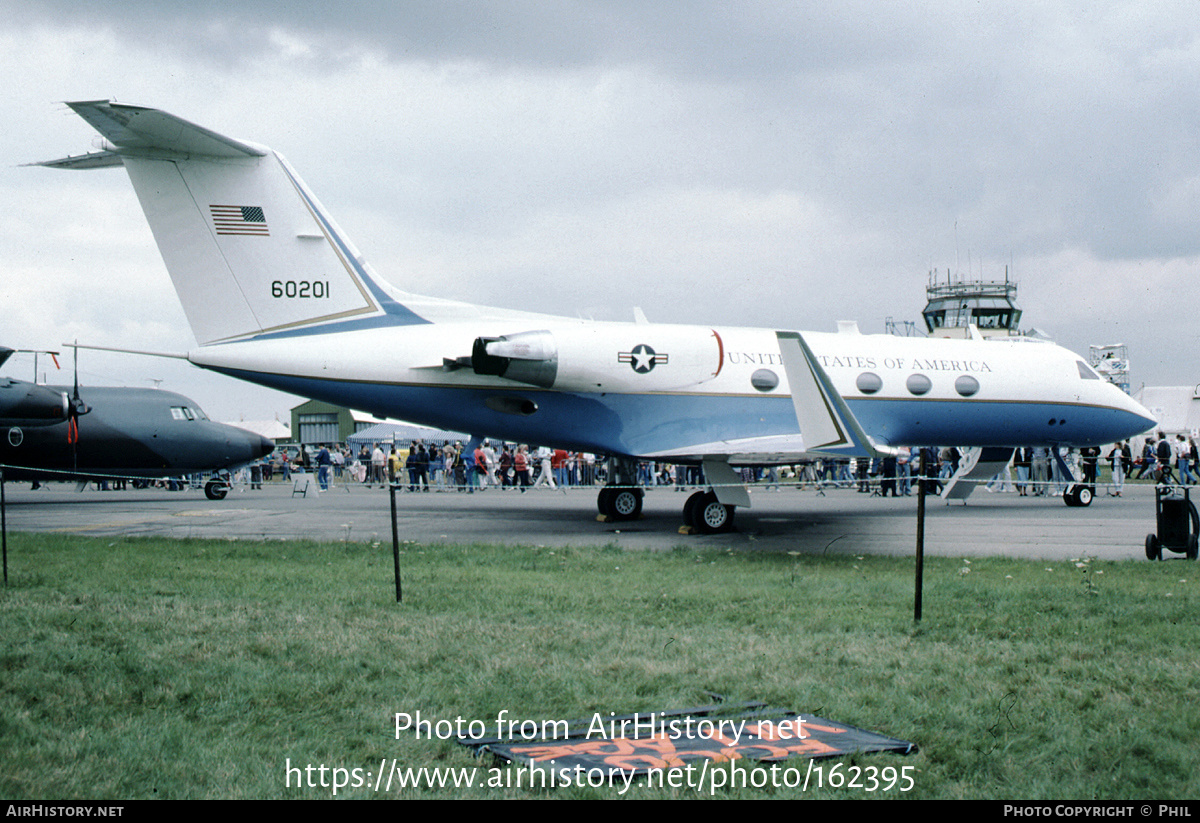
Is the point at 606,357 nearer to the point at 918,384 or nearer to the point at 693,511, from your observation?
the point at 693,511

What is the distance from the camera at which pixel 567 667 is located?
6098 mm

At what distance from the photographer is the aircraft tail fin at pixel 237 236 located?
47.1 feet

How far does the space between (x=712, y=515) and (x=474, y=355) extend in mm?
4780

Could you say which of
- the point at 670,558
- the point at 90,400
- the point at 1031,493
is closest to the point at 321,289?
the point at 670,558

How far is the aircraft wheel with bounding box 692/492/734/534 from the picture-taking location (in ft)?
52.6

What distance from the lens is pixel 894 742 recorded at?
4.62 m

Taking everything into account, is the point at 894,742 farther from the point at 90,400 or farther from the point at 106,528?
the point at 90,400

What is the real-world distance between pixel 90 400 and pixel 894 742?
26862 millimetres

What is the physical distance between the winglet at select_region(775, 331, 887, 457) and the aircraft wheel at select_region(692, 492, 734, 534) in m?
2.36

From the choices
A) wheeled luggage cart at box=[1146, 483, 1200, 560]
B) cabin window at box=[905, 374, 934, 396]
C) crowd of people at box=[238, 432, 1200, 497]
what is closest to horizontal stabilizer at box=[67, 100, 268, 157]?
cabin window at box=[905, 374, 934, 396]

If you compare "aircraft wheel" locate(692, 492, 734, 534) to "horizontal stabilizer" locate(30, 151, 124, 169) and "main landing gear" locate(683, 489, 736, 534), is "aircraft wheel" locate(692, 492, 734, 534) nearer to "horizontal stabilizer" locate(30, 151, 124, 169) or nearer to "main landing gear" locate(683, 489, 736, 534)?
→ "main landing gear" locate(683, 489, 736, 534)

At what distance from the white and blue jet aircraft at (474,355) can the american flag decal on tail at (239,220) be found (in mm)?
21

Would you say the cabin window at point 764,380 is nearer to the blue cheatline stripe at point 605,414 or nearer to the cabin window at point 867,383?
the blue cheatline stripe at point 605,414

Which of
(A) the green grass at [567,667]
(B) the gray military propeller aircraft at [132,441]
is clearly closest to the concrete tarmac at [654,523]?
(B) the gray military propeller aircraft at [132,441]
